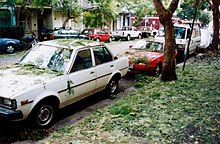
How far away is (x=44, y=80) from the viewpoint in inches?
222

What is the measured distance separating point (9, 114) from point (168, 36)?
18.4 feet

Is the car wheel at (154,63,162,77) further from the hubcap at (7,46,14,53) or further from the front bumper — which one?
the hubcap at (7,46,14,53)

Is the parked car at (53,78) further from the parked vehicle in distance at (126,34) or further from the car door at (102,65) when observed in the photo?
the parked vehicle in distance at (126,34)

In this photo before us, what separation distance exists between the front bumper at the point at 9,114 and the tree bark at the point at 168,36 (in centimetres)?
535

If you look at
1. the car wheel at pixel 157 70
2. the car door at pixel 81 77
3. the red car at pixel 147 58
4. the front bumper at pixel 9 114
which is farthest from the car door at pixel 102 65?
the car wheel at pixel 157 70

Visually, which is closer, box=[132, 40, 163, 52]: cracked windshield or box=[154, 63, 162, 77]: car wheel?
box=[154, 63, 162, 77]: car wheel

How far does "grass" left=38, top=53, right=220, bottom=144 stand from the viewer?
460 cm

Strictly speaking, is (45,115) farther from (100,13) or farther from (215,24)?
(100,13)

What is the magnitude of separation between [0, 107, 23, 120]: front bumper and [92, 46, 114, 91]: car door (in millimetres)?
2709

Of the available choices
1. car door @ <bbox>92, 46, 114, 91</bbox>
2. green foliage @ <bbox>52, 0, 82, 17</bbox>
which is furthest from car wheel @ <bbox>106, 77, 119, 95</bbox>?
green foliage @ <bbox>52, 0, 82, 17</bbox>

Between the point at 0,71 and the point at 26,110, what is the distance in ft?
5.47

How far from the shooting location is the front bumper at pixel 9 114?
16.0 feet

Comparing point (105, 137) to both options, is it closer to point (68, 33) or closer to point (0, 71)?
point (0, 71)

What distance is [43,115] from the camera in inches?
223
